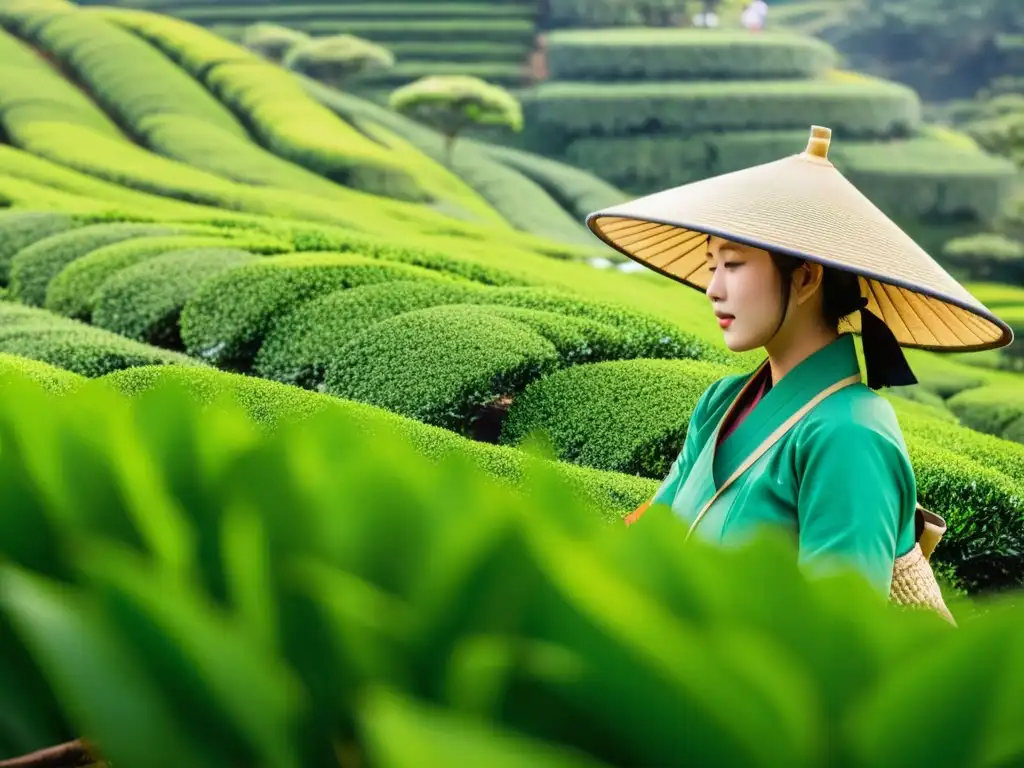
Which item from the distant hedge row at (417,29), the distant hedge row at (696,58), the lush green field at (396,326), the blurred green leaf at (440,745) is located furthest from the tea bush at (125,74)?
the blurred green leaf at (440,745)

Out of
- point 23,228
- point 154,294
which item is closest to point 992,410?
point 154,294

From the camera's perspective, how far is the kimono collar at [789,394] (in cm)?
197

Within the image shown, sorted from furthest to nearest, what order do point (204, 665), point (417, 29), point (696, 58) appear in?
1. point (417, 29)
2. point (696, 58)
3. point (204, 665)

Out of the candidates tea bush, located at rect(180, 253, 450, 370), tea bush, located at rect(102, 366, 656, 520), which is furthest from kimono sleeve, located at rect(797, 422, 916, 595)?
tea bush, located at rect(180, 253, 450, 370)

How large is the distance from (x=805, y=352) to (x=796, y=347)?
18 millimetres

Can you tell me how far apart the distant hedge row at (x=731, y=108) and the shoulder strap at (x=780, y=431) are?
2702 cm

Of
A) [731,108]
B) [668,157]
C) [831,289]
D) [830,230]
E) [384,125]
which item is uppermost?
[830,230]

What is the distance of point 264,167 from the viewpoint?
18797 millimetres

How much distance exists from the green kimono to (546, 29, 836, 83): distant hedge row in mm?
28821

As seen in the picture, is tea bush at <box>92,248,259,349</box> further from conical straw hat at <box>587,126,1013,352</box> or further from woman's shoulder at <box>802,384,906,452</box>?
woman's shoulder at <box>802,384,906,452</box>

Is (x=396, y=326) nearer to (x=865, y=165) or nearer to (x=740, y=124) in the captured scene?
(x=865, y=165)

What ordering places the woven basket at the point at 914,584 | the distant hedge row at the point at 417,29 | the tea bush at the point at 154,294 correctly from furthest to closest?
the distant hedge row at the point at 417,29 → the tea bush at the point at 154,294 → the woven basket at the point at 914,584

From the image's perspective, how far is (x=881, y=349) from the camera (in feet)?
7.11

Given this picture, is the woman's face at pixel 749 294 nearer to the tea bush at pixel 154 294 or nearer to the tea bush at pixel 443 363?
the tea bush at pixel 443 363
